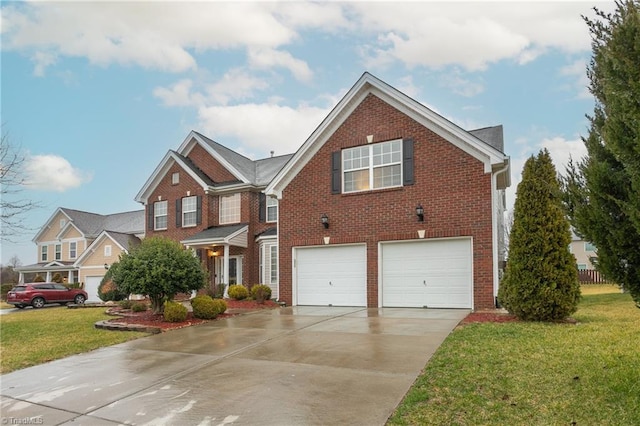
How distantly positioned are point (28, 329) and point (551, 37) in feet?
51.6

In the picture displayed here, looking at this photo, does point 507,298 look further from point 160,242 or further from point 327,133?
point 160,242

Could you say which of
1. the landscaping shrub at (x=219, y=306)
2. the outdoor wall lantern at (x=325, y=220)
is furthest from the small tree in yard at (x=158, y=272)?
the outdoor wall lantern at (x=325, y=220)

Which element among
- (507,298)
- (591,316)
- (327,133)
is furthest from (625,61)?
(327,133)

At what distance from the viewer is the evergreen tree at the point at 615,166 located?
3.88m

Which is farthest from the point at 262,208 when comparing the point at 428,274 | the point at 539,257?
the point at 539,257

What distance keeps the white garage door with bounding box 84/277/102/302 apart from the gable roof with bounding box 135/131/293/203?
25.3 feet

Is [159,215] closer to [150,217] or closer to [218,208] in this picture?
[150,217]

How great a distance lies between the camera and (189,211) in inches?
883

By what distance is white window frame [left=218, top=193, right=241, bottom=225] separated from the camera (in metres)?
21.6

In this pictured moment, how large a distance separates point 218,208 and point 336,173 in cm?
959

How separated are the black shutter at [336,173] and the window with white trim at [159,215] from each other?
1249cm

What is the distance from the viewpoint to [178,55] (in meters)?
15.1

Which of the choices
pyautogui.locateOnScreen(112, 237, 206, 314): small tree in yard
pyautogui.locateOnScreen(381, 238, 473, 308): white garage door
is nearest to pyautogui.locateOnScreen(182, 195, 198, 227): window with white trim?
pyautogui.locateOnScreen(112, 237, 206, 314): small tree in yard

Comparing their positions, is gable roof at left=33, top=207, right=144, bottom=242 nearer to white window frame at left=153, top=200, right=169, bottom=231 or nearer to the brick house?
white window frame at left=153, top=200, right=169, bottom=231
